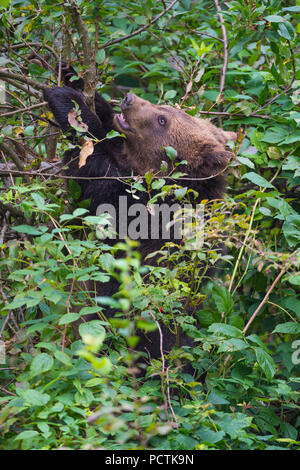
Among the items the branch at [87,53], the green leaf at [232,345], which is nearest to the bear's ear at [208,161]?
the branch at [87,53]

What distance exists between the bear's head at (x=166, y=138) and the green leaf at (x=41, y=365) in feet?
8.72

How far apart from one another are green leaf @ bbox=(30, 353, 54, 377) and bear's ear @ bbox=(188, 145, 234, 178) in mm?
2637

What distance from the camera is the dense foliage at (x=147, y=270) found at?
9.55 ft

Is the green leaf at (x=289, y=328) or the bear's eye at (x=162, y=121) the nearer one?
the green leaf at (x=289, y=328)

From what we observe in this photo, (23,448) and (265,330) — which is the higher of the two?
(23,448)

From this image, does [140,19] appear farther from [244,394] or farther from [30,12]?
[244,394]

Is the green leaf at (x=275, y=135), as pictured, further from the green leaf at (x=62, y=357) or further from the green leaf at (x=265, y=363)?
the green leaf at (x=62, y=357)

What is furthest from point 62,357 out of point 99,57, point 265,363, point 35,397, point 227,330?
point 99,57

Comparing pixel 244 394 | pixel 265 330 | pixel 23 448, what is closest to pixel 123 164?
pixel 265 330

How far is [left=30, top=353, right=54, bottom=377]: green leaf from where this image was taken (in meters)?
2.84

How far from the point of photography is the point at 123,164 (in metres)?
5.23

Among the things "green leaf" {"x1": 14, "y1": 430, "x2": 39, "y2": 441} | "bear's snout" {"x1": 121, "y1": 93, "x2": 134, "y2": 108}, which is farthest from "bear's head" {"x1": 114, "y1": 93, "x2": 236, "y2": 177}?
"green leaf" {"x1": 14, "y1": 430, "x2": 39, "y2": 441}
